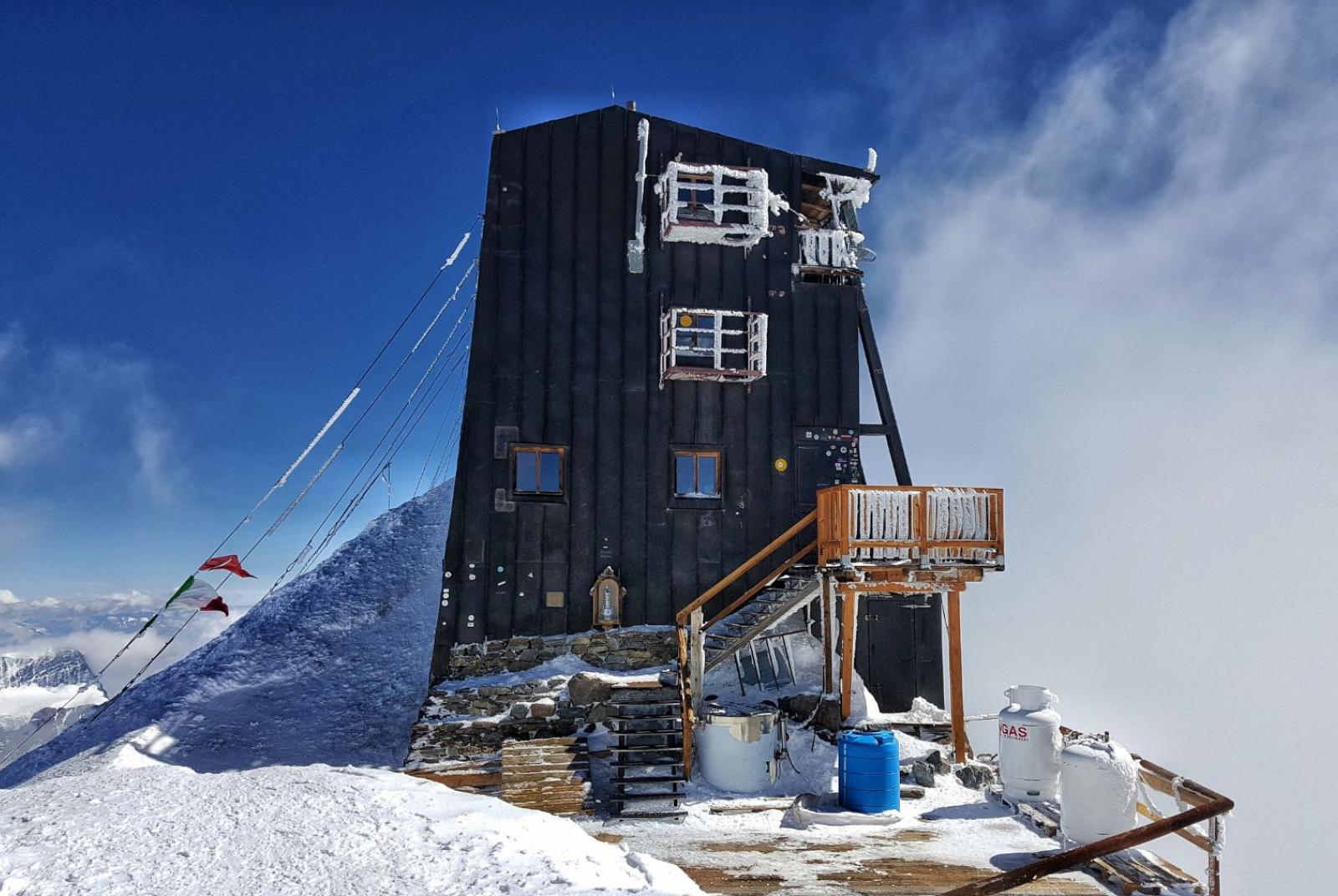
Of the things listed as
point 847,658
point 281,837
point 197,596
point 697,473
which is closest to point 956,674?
point 847,658

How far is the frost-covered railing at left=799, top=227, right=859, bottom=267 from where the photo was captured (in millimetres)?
22781

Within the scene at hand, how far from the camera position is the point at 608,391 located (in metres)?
21.3

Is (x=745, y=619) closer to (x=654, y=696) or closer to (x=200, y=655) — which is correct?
(x=654, y=696)

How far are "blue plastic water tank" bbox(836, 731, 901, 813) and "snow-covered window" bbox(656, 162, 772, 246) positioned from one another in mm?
13023

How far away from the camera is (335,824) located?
921 centimetres

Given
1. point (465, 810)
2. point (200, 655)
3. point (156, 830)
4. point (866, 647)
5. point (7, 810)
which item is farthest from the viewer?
point (200, 655)

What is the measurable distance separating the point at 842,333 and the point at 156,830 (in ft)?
61.1

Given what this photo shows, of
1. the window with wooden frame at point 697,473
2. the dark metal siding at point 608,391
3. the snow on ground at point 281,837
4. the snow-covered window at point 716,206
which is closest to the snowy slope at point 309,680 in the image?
the snow on ground at point 281,837

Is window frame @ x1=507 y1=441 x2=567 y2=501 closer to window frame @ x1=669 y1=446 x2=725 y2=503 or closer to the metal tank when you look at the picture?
window frame @ x1=669 y1=446 x2=725 y2=503

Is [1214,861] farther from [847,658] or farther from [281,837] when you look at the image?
[281,837]

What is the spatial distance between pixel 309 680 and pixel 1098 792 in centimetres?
2340

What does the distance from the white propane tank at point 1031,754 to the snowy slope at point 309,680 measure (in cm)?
1496

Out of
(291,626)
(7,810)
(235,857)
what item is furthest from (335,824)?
(291,626)

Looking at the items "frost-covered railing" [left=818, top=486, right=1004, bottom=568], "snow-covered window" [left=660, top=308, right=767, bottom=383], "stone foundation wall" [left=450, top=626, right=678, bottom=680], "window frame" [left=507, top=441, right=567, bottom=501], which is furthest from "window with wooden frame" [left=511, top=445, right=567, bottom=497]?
"frost-covered railing" [left=818, top=486, right=1004, bottom=568]
